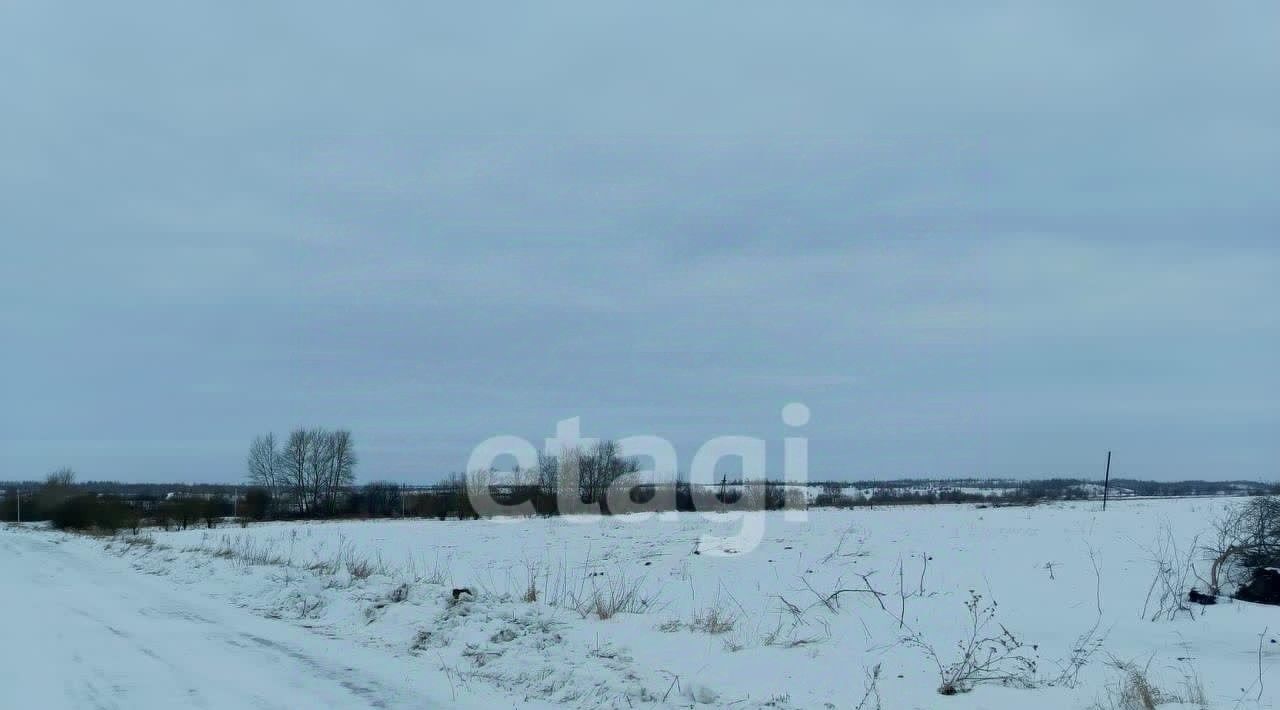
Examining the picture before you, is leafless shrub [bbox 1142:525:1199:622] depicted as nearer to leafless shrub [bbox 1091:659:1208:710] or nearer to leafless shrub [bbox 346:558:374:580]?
leafless shrub [bbox 1091:659:1208:710]

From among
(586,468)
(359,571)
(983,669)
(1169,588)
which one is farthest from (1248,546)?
(586,468)

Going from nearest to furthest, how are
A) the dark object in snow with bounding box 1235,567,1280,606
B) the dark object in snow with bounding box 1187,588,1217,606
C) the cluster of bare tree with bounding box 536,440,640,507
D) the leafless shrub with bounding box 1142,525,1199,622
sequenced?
the leafless shrub with bounding box 1142,525,1199,622 < the dark object in snow with bounding box 1187,588,1217,606 < the dark object in snow with bounding box 1235,567,1280,606 < the cluster of bare tree with bounding box 536,440,640,507

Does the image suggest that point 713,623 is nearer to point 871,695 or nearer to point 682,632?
point 682,632

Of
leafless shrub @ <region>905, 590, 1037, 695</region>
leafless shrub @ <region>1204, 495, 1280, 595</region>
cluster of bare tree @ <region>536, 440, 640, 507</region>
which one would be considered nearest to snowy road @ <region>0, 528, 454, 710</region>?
leafless shrub @ <region>905, 590, 1037, 695</region>

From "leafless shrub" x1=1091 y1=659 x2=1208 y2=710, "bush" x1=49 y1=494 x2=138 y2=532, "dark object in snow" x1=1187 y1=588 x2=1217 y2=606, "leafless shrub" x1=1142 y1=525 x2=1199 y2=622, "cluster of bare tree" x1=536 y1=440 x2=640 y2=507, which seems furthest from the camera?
"cluster of bare tree" x1=536 y1=440 x2=640 y2=507

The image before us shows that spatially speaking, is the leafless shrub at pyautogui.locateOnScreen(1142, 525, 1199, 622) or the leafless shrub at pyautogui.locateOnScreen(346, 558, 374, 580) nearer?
the leafless shrub at pyautogui.locateOnScreen(1142, 525, 1199, 622)

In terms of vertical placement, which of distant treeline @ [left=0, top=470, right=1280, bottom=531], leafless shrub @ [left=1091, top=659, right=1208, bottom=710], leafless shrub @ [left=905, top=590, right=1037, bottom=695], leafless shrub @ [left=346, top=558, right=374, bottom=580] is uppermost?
leafless shrub @ [left=1091, top=659, right=1208, bottom=710]

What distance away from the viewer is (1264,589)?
524 inches

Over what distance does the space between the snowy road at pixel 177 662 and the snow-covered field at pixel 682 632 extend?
0.05 metres

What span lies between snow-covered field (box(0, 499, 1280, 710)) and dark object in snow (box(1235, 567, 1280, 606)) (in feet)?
3.18

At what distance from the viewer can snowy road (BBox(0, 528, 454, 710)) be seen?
8016 mm

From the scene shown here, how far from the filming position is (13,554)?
103 feet

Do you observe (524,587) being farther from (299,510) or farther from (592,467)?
(299,510)

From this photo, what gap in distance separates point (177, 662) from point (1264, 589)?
14420mm
